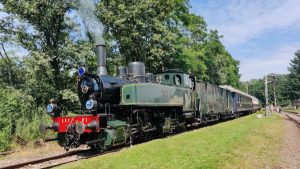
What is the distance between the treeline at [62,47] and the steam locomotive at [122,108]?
2.10 m

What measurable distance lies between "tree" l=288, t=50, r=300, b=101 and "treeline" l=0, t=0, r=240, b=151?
266ft

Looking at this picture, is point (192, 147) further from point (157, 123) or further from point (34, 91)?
point (34, 91)

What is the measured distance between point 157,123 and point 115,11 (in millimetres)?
11744

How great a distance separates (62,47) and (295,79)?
96237 millimetres

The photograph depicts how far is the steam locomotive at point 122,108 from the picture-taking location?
42.8 feet

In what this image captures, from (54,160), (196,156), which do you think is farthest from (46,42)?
(196,156)

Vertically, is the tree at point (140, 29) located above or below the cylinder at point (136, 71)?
above

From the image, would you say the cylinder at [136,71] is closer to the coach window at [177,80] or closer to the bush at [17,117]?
the coach window at [177,80]

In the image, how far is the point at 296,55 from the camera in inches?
4510

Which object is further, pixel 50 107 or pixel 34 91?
pixel 34 91

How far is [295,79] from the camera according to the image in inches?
4122

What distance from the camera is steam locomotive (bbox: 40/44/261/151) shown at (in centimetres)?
1304

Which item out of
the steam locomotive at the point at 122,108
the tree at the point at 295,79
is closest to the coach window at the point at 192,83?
the steam locomotive at the point at 122,108

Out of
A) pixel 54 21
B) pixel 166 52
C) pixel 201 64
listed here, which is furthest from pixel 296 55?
pixel 54 21
